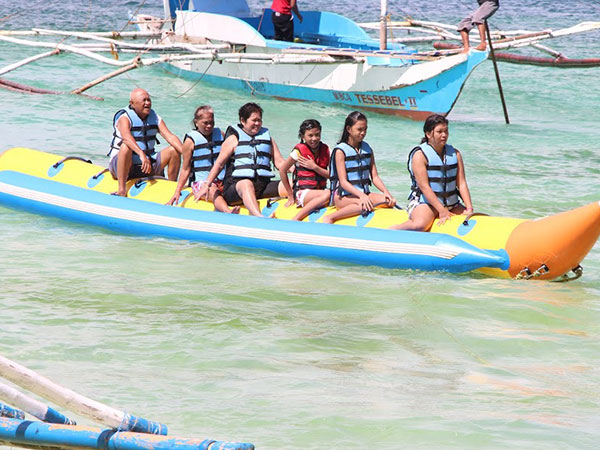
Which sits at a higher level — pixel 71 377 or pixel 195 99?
pixel 195 99

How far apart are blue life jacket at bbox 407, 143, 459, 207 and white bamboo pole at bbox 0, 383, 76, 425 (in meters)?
3.65

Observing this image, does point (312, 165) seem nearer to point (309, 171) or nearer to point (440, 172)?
point (309, 171)

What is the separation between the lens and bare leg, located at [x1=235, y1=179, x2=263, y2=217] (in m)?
6.62

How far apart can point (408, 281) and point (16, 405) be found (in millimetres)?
3530

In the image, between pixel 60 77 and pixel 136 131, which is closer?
pixel 136 131

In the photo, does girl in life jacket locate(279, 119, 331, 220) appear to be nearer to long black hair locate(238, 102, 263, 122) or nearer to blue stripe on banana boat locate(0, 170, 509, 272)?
blue stripe on banana boat locate(0, 170, 509, 272)

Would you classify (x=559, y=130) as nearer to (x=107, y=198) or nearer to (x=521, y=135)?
(x=521, y=135)

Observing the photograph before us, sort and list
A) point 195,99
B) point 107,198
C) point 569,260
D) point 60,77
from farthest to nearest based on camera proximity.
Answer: point 60,77, point 195,99, point 107,198, point 569,260

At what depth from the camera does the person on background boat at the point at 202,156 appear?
682cm

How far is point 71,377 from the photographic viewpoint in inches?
168

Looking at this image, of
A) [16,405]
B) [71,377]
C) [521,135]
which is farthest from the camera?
[521,135]

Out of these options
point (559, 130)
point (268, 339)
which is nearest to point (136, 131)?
point (268, 339)

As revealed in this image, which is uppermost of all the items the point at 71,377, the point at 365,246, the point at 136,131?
the point at 136,131

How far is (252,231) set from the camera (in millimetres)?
6398
